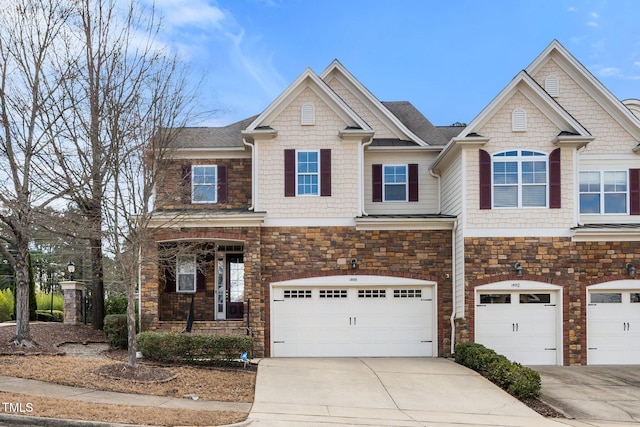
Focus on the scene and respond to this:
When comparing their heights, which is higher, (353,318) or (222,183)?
(222,183)

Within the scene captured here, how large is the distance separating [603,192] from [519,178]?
10.1ft

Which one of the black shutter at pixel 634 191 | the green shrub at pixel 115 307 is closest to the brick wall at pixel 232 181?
the green shrub at pixel 115 307

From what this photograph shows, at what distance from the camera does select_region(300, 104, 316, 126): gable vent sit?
58.2 feet

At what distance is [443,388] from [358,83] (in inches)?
409

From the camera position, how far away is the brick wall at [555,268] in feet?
54.8

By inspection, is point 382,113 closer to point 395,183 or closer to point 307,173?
point 395,183

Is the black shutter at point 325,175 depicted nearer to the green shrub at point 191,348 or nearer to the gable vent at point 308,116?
the gable vent at point 308,116

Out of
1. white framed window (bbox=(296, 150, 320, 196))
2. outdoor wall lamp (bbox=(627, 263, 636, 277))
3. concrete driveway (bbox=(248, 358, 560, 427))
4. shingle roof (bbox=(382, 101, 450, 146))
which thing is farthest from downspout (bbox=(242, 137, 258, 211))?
outdoor wall lamp (bbox=(627, 263, 636, 277))

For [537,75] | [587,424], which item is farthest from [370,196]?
[587,424]

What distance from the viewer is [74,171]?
15133 mm

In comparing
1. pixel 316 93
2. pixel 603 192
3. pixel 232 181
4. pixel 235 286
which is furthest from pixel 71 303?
pixel 603 192

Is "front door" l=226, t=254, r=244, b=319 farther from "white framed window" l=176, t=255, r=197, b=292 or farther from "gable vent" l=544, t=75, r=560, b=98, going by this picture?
"gable vent" l=544, t=75, r=560, b=98

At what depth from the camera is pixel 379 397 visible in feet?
40.0

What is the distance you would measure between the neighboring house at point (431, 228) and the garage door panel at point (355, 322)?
1.6 inches
